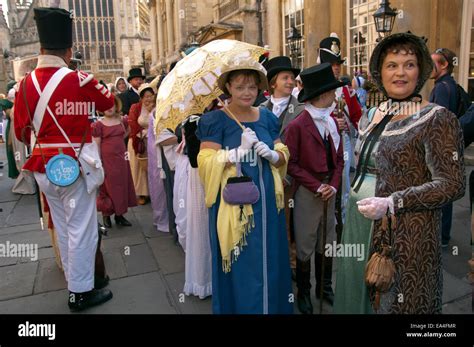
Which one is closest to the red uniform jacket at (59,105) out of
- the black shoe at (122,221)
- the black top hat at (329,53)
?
the black shoe at (122,221)

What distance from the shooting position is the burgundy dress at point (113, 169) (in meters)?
5.65

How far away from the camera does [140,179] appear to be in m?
7.05

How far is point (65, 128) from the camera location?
326cm

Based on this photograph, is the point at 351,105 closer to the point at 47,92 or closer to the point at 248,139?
the point at 248,139

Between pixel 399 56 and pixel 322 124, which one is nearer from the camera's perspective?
pixel 399 56

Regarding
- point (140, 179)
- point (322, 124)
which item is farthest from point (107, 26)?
point (322, 124)

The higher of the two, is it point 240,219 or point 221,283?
point 240,219

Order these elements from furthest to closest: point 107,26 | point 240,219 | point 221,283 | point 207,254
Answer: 1. point 107,26
2. point 207,254
3. point 221,283
4. point 240,219

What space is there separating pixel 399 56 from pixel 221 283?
1.93 metres

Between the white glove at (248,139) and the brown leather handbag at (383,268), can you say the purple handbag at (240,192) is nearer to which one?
the white glove at (248,139)

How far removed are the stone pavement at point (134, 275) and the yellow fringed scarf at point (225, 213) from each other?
1011 mm

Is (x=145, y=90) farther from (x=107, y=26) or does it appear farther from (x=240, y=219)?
(x=107, y=26)
